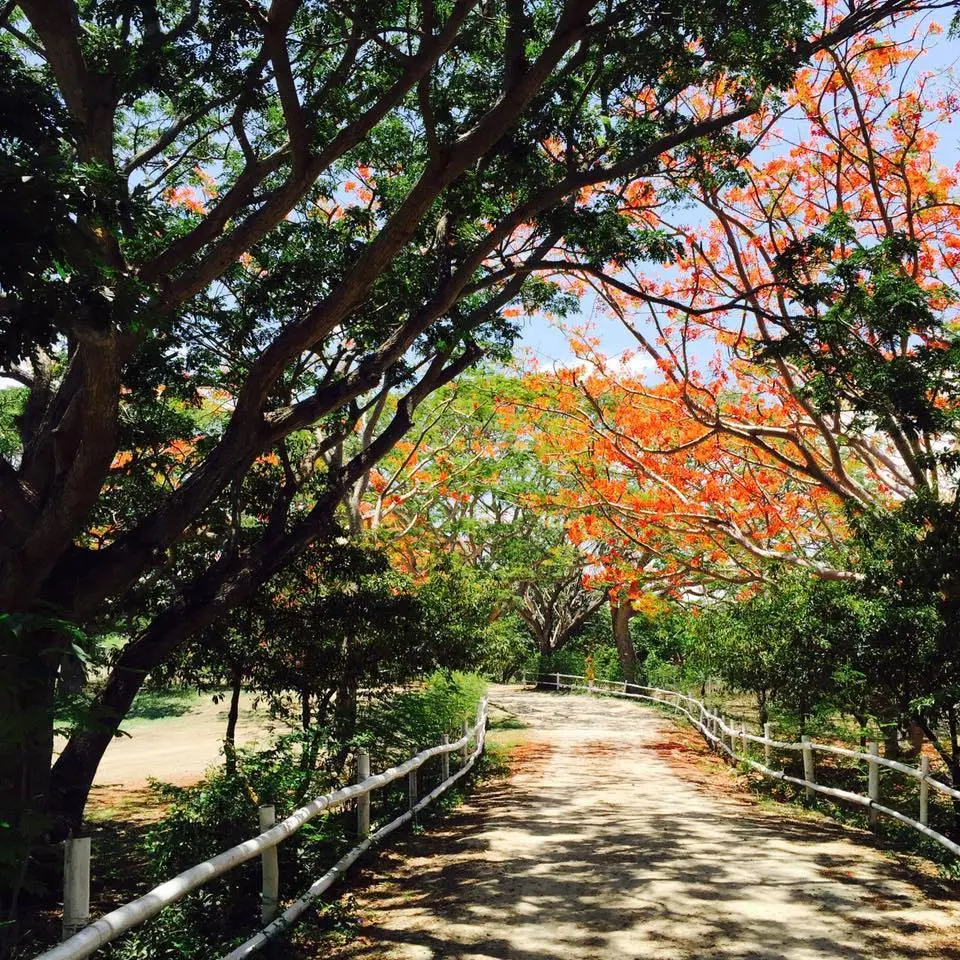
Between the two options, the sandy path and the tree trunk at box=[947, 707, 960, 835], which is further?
the tree trunk at box=[947, 707, 960, 835]

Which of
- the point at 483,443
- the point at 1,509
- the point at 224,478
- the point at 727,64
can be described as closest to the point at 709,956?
the point at 224,478

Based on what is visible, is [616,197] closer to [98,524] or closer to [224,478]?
[224,478]

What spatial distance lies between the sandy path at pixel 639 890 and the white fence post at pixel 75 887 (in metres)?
2.29

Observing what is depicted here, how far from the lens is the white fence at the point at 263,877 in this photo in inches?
124

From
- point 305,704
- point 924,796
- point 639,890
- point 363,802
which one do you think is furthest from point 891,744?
point 363,802

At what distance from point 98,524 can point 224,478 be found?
3430mm

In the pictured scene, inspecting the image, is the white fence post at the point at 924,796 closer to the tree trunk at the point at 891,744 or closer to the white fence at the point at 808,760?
the white fence at the point at 808,760

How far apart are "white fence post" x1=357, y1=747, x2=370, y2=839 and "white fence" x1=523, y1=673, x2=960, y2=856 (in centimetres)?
478

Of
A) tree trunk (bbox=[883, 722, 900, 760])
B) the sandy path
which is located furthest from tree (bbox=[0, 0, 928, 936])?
tree trunk (bbox=[883, 722, 900, 760])

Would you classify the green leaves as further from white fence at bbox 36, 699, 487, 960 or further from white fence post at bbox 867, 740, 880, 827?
white fence at bbox 36, 699, 487, 960

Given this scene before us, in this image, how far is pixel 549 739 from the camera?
68.8 ft

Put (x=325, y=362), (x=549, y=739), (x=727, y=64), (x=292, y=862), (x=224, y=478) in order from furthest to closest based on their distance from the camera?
1. (x=549, y=739)
2. (x=325, y=362)
3. (x=727, y=64)
4. (x=224, y=478)
5. (x=292, y=862)

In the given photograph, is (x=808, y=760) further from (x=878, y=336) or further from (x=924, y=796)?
(x=878, y=336)

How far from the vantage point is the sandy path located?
516 centimetres
